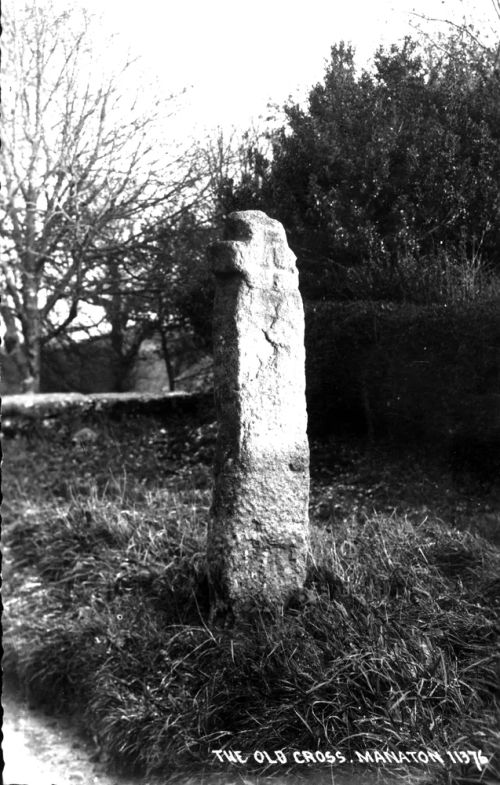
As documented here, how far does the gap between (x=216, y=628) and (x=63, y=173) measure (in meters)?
2.31

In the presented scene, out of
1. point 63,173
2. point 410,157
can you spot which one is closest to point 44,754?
point 63,173

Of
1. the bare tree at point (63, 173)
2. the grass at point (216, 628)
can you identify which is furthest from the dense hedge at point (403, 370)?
→ the bare tree at point (63, 173)

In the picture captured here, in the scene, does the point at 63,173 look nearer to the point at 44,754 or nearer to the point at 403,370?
the point at 403,370

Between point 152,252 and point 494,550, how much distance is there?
2.12 m

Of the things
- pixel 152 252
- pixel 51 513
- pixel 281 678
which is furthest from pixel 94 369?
pixel 281 678

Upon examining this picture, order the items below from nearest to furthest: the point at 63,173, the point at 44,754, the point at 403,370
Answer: the point at 44,754 < the point at 403,370 < the point at 63,173

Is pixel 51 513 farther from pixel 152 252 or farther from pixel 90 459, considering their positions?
pixel 152 252

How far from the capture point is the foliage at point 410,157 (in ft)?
11.1

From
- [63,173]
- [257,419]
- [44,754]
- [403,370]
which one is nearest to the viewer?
[44,754]

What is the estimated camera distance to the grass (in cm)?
292

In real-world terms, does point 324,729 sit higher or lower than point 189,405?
lower

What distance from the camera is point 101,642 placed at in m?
3.76

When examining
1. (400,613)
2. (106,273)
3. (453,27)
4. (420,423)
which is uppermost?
(453,27)

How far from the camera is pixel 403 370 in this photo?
3.90m
